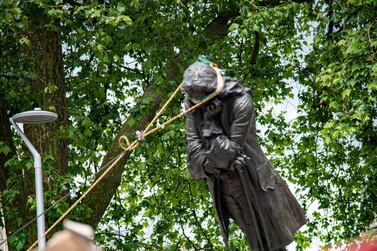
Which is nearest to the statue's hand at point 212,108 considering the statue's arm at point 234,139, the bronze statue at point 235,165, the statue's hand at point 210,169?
the bronze statue at point 235,165

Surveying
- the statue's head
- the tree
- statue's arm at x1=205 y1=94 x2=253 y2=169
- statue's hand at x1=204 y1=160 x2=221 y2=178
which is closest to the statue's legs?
statue's hand at x1=204 y1=160 x2=221 y2=178

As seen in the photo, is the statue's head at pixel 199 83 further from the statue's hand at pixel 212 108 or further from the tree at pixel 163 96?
the tree at pixel 163 96

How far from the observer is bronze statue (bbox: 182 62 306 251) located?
20.9ft

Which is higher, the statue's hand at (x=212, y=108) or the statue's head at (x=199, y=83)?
the statue's head at (x=199, y=83)

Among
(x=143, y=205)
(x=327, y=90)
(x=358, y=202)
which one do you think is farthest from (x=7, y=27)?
(x=358, y=202)

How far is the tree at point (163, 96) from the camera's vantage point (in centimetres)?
1411

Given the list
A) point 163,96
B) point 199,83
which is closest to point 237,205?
point 199,83

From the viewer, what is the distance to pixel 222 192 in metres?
6.66

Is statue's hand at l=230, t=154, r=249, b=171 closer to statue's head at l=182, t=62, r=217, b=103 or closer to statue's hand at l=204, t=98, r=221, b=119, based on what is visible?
statue's hand at l=204, t=98, r=221, b=119

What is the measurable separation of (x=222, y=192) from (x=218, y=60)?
28.9 ft

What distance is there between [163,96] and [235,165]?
9.09 m

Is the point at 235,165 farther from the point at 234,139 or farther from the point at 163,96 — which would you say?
the point at 163,96

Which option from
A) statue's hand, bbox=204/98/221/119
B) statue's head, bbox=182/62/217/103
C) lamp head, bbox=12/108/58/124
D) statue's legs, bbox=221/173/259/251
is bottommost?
statue's legs, bbox=221/173/259/251

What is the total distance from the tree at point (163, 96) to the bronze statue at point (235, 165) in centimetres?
695
